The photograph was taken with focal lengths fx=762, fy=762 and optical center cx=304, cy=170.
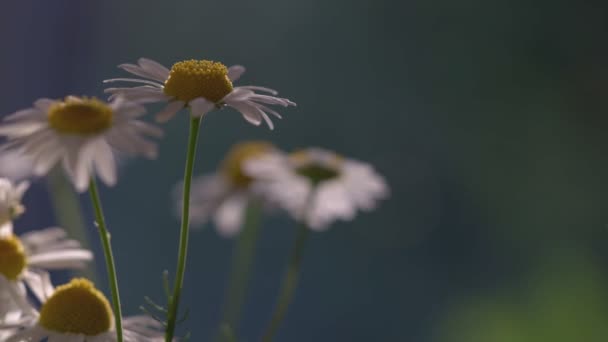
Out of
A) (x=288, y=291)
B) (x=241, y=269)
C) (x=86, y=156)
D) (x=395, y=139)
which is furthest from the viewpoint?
(x=395, y=139)

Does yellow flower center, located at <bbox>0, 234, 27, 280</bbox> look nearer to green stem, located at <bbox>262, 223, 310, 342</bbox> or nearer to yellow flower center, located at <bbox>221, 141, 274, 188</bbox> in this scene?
green stem, located at <bbox>262, 223, 310, 342</bbox>

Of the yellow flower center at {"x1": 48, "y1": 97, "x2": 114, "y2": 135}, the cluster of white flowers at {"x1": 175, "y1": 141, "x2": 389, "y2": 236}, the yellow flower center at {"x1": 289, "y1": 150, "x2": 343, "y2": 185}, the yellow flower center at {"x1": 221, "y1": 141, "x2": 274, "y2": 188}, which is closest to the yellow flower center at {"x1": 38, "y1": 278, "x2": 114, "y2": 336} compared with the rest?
the yellow flower center at {"x1": 48, "y1": 97, "x2": 114, "y2": 135}

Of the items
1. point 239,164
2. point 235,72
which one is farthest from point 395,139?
point 235,72

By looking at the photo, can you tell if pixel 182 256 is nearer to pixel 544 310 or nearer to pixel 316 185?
pixel 316 185

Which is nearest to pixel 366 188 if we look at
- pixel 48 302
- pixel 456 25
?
pixel 48 302

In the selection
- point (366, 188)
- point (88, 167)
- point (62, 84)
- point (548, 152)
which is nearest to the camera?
point (88, 167)

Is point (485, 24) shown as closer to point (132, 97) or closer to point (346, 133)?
point (346, 133)

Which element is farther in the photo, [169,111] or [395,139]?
[395,139]
